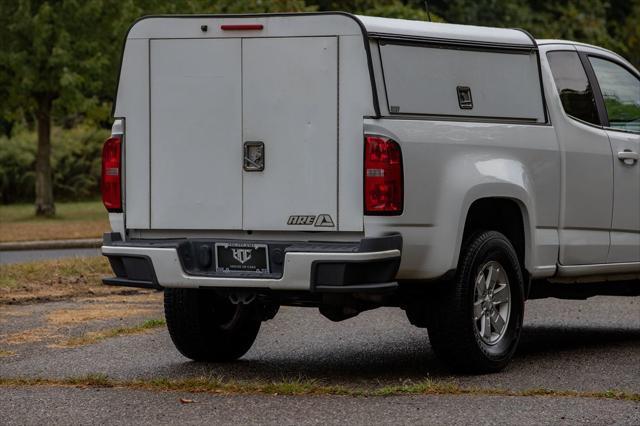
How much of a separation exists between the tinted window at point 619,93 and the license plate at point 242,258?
10.0 ft

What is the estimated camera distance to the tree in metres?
30.2

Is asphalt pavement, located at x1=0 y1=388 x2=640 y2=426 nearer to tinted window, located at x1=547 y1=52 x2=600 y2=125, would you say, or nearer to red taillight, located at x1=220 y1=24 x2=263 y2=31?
red taillight, located at x1=220 y1=24 x2=263 y2=31

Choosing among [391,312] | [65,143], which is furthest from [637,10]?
[391,312]

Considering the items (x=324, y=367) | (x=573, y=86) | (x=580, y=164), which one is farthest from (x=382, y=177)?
(x=573, y=86)

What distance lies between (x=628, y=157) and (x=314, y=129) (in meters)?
2.75

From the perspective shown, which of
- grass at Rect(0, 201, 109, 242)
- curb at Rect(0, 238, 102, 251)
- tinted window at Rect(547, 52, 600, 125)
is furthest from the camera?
grass at Rect(0, 201, 109, 242)

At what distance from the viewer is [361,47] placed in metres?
7.95

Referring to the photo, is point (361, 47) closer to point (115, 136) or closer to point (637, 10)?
point (115, 136)

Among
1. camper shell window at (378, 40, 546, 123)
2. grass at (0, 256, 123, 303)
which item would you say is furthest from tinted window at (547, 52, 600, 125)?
grass at (0, 256, 123, 303)

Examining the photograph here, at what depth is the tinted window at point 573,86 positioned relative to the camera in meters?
9.43

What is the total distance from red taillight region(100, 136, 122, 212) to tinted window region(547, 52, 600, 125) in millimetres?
2820

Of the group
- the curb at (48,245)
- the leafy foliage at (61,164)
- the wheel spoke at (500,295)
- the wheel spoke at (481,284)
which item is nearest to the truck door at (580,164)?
the wheel spoke at (500,295)

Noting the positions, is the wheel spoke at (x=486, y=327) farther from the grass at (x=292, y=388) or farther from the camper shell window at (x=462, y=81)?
the camper shell window at (x=462, y=81)

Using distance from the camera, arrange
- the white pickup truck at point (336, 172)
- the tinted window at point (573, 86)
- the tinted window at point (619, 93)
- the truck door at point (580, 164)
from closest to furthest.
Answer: the white pickup truck at point (336, 172)
the truck door at point (580, 164)
the tinted window at point (573, 86)
the tinted window at point (619, 93)
